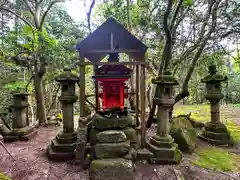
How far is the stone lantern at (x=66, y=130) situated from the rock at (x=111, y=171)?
3.95ft

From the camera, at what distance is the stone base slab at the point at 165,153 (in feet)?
13.2

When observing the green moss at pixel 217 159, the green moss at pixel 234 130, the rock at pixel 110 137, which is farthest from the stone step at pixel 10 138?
the green moss at pixel 234 130

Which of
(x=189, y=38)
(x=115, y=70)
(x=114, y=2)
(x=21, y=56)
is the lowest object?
(x=115, y=70)

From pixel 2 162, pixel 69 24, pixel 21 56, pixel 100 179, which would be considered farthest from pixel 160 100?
pixel 69 24

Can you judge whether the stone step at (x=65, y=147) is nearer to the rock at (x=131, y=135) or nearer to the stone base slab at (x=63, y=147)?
the stone base slab at (x=63, y=147)

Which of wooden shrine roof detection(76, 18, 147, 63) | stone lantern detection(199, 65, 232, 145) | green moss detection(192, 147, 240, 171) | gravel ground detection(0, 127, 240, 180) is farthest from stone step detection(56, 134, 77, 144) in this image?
stone lantern detection(199, 65, 232, 145)

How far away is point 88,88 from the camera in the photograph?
14.1m

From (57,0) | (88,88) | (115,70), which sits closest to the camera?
(115,70)

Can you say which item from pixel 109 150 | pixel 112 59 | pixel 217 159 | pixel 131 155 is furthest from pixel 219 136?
pixel 112 59

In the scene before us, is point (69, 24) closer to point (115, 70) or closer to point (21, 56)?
point (21, 56)

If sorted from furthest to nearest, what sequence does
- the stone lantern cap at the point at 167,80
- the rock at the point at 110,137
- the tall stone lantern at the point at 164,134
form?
the stone lantern cap at the point at 167,80 < the tall stone lantern at the point at 164,134 < the rock at the point at 110,137

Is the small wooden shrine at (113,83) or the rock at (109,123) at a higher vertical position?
the small wooden shrine at (113,83)

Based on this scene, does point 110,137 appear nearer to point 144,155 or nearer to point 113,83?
point 144,155

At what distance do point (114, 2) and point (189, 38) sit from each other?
2988 millimetres
